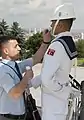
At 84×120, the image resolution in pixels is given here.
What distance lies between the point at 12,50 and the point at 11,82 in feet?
0.77

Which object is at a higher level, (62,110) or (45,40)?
(45,40)

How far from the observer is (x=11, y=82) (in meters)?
2.01

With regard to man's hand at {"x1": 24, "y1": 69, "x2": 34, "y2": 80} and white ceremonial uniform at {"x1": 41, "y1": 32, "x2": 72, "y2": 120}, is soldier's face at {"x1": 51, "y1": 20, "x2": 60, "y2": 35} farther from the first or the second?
man's hand at {"x1": 24, "y1": 69, "x2": 34, "y2": 80}

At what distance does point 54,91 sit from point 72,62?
20 centimetres

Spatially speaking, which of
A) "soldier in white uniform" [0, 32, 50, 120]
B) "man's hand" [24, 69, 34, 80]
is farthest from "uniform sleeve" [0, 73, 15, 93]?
"man's hand" [24, 69, 34, 80]

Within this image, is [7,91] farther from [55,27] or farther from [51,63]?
[55,27]

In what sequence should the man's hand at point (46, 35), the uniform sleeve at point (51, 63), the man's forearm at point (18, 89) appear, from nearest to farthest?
1. the uniform sleeve at point (51, 63)
2. the man's forearm at point (18, 89)
3. the man's hand at point (46, 35)

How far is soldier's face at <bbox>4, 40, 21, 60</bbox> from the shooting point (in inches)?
84.3

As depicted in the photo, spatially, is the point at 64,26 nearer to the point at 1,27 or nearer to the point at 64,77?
the point at 64,77

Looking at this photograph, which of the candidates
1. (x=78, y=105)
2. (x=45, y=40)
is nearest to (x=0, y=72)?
(x=45, y=40)

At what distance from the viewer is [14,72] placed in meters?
2.08

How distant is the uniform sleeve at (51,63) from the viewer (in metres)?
1.83

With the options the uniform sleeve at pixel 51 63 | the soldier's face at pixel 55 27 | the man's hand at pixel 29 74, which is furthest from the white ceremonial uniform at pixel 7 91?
the soldier's face at pixel 55 27

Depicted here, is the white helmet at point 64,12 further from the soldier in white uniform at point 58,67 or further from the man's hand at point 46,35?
the man's hand at point 46,35
